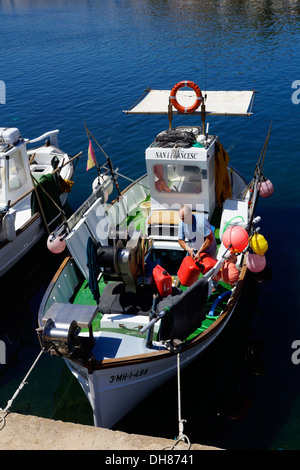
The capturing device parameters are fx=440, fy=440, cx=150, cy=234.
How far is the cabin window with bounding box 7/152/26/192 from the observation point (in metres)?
16.1

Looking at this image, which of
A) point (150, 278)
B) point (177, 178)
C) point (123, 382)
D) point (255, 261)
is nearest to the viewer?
point (123, 382)

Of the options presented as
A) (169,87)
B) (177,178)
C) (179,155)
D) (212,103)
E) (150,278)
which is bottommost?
(150,278)

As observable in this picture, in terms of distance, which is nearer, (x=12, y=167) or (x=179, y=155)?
(x=179, y=155)

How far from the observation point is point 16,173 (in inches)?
647

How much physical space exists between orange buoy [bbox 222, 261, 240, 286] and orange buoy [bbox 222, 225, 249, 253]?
0.39m

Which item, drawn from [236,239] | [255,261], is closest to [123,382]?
[236,239]

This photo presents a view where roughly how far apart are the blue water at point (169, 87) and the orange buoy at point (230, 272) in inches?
88.1

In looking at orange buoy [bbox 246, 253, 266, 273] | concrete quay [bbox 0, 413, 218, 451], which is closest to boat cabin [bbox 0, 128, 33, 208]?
orange buoy [bbox 246, 253, 266, 273]

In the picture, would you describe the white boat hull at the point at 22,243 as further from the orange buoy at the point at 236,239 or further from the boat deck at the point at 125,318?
the orange buoy at the point at 236,239

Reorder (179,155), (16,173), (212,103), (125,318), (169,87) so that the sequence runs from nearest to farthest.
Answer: (125,318) → (179,155) → (212,103) → (16,173) → (169,87)

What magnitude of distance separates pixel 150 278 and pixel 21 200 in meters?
8.76

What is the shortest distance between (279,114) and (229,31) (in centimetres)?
2061

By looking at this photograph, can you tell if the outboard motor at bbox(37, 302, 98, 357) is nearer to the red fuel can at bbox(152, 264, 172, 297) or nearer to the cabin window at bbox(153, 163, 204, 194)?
the red fuel can at bbox(152, 264, 172, 297)

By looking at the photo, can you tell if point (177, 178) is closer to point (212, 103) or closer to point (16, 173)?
point (212, 103)
